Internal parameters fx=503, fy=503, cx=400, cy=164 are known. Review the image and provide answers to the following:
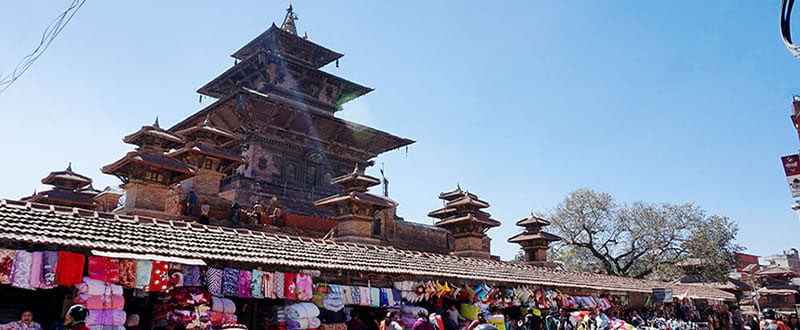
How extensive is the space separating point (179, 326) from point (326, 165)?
19.4 metres

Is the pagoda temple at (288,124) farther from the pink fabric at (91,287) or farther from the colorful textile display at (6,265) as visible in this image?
the colorful textile display at (6,265)

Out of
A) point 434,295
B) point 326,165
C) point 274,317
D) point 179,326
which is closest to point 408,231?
point 326,165

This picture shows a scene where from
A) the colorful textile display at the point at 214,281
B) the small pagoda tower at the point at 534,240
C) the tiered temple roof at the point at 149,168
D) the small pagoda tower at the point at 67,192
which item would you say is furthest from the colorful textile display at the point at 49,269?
the small pagoda tower at the point at 534,240

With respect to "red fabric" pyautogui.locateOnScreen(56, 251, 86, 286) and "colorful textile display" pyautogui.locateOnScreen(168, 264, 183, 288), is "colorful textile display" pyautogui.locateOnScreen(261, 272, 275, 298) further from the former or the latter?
"red fabric" pyautogui.locateOnScreen(56, 251, 86, 286)

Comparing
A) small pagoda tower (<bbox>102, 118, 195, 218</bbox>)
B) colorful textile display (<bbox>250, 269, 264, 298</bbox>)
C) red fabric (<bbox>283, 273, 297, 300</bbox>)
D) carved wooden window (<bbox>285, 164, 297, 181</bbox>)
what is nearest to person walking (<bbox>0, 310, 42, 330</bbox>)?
colorful textile display (<bbox>250, 269, 264, 298</bbox>)

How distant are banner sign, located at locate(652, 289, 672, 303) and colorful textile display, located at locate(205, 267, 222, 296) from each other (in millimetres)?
17878

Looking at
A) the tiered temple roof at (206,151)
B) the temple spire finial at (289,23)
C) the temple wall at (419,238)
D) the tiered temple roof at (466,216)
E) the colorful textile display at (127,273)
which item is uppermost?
the temple spire finial at (289,23)

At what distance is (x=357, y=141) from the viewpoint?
92.9 ft

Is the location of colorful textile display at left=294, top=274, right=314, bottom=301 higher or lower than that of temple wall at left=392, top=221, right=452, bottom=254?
lower

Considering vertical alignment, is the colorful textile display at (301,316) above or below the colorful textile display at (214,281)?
below

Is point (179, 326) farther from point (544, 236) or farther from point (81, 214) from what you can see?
point (544, 236)

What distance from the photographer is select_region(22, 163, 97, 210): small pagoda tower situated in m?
18.3

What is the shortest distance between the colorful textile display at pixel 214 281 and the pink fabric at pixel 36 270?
2.15 metres

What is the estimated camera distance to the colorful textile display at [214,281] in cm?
773
